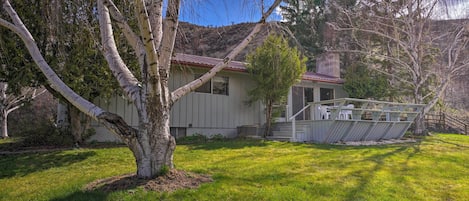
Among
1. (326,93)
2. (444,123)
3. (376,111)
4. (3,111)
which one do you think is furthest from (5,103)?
(444,123)

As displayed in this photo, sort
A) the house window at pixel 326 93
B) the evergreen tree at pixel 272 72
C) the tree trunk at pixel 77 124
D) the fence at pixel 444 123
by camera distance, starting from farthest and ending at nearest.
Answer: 1. the fence at pixel 444 123
2. the house window at pixel 326 93
3. the evergreen tree at pixel 272 72
4. the tree trunk at pixel 77 124

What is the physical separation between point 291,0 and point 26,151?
6.42 metres

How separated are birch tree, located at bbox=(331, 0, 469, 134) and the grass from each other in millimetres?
6374

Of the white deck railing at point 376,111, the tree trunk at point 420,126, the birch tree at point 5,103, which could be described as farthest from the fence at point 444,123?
the birch tree at point 5,103

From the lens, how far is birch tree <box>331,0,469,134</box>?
12570 mm

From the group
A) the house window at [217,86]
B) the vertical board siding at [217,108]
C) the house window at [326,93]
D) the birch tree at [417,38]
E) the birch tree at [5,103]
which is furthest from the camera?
the birch tree at [5,103]

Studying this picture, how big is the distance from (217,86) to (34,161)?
20.4 ft

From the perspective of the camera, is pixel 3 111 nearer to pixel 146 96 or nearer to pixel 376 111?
pixel 146 96

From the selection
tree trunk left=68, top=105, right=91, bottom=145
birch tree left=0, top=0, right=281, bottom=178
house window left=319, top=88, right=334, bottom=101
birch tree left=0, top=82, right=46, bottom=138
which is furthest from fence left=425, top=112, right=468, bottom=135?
birch tree left=0, top=82, right=46, bottom=138

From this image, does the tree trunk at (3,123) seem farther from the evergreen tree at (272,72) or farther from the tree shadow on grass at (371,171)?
the tree shadow on grass at (371,171)

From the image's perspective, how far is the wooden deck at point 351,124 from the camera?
9116 mm

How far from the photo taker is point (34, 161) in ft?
19.5

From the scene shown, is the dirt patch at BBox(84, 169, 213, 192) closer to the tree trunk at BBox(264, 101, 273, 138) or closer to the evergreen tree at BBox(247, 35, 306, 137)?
the evergreen tree at BBox(247, 35, 306, 137)

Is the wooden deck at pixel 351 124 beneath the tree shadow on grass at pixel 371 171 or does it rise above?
above
